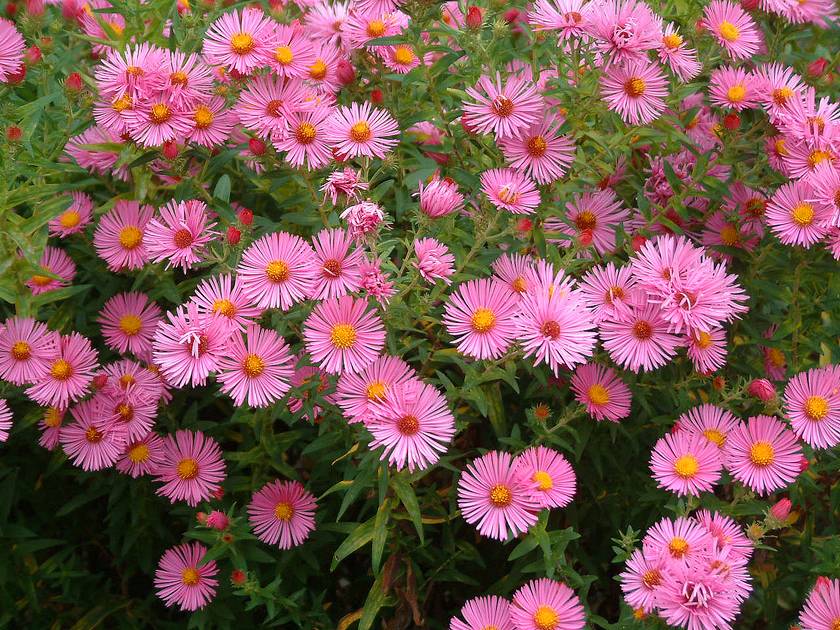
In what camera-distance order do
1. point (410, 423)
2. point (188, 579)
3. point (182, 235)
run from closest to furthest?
1. point (410, 423)
2. point (182, 235)
3. point (188, 579)

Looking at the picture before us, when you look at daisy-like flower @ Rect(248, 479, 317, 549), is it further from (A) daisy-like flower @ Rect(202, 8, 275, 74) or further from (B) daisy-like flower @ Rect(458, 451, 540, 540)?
(A) daisy-like flower @ Rect(202, 8, 275, 74)

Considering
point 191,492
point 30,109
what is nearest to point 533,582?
point 191,492

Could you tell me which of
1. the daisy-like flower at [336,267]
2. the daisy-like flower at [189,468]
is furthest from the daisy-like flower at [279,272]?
the daisy-like flower at [189,468]

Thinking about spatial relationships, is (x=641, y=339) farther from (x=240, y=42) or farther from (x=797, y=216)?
(x=240, y=42)

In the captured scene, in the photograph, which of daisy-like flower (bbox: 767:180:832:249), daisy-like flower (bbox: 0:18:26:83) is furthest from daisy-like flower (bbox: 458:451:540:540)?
daisy-like flower (bbox: 0:18:26:83)

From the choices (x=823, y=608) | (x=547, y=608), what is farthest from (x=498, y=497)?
(x=823, y=608)

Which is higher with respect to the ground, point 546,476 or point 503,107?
point 503,107

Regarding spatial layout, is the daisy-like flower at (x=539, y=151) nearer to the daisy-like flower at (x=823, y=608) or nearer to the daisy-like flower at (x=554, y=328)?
the daisy-like flower at (x=554, y=328)

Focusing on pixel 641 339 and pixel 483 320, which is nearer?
pixel 483 320
